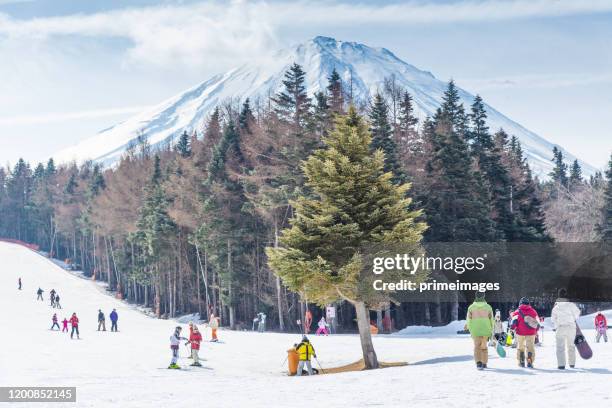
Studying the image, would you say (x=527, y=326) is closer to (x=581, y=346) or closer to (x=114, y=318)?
(x=581, y=346)

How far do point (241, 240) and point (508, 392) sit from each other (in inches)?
1417

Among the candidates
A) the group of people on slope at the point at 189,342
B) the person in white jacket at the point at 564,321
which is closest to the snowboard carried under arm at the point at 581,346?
the person in white jacket at the point at 564,321

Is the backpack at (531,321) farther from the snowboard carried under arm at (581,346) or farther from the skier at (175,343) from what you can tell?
the skier at (175,343)

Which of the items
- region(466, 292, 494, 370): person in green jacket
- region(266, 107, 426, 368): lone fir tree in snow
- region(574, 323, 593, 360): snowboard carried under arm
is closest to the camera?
region(574, 323, 593, 360): snowboard carried under arm

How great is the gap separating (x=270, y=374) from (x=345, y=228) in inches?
221

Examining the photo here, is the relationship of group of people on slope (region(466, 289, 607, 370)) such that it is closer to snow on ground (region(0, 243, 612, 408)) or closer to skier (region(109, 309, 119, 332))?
snow on ground (region(0, 243, 612, 408))

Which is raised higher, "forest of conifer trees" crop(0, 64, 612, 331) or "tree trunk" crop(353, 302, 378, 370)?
"forest of conifer trees" crop(0, 64, 612, 331)

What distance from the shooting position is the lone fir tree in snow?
23453mm

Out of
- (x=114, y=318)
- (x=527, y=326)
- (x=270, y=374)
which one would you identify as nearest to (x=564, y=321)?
(x=527, y=326)

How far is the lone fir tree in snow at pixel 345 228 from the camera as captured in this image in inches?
Result: 923

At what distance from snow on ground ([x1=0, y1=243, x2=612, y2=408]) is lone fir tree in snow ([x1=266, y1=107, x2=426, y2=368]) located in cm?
321

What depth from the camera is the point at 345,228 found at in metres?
23.5

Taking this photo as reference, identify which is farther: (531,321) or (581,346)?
(581,346)

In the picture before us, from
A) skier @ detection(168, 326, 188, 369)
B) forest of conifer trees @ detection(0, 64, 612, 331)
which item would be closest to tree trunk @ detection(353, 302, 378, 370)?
forest of conifer trees @ detection(0, 64, 612, 331)
